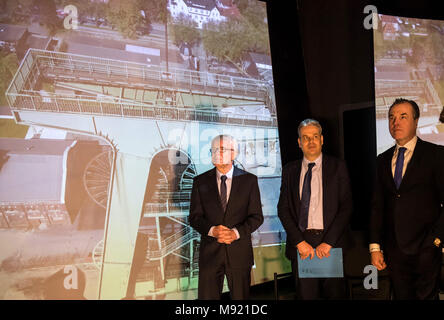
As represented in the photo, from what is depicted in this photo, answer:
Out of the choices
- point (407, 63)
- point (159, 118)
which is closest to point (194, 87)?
point (159, 118)

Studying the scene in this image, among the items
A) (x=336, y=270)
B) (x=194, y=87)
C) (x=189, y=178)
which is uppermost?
(x=194, y=87)

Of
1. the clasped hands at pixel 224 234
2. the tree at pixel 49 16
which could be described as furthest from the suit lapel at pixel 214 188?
the tree at pixel 49 16

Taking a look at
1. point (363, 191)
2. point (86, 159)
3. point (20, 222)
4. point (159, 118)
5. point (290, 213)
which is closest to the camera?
point (290, 213)

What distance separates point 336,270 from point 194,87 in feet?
6.22

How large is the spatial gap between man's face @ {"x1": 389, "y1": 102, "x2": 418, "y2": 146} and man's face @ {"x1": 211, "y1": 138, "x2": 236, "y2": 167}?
1.08 meters

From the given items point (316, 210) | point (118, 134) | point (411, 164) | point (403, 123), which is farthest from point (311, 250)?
point (118, 134)

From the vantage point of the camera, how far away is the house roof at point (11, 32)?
2650 millimetres

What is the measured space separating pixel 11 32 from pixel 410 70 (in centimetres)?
354

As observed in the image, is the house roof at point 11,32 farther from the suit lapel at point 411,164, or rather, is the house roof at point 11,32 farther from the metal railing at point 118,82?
the suit lapel at point 411,164

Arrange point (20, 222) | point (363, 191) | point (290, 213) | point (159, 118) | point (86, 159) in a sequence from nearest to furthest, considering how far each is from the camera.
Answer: point (290, 213) < point (20, 222) < point (86, 159) < point (159, 118) < point (363, 191)

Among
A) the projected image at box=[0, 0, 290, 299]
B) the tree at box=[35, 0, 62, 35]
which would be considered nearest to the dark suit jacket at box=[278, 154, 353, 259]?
the projected image at box=[0, 0, 290, 299]

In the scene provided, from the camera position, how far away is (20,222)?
265 cm

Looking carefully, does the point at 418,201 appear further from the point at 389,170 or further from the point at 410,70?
the point at 410,70

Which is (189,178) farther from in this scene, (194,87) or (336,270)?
(336,270)
